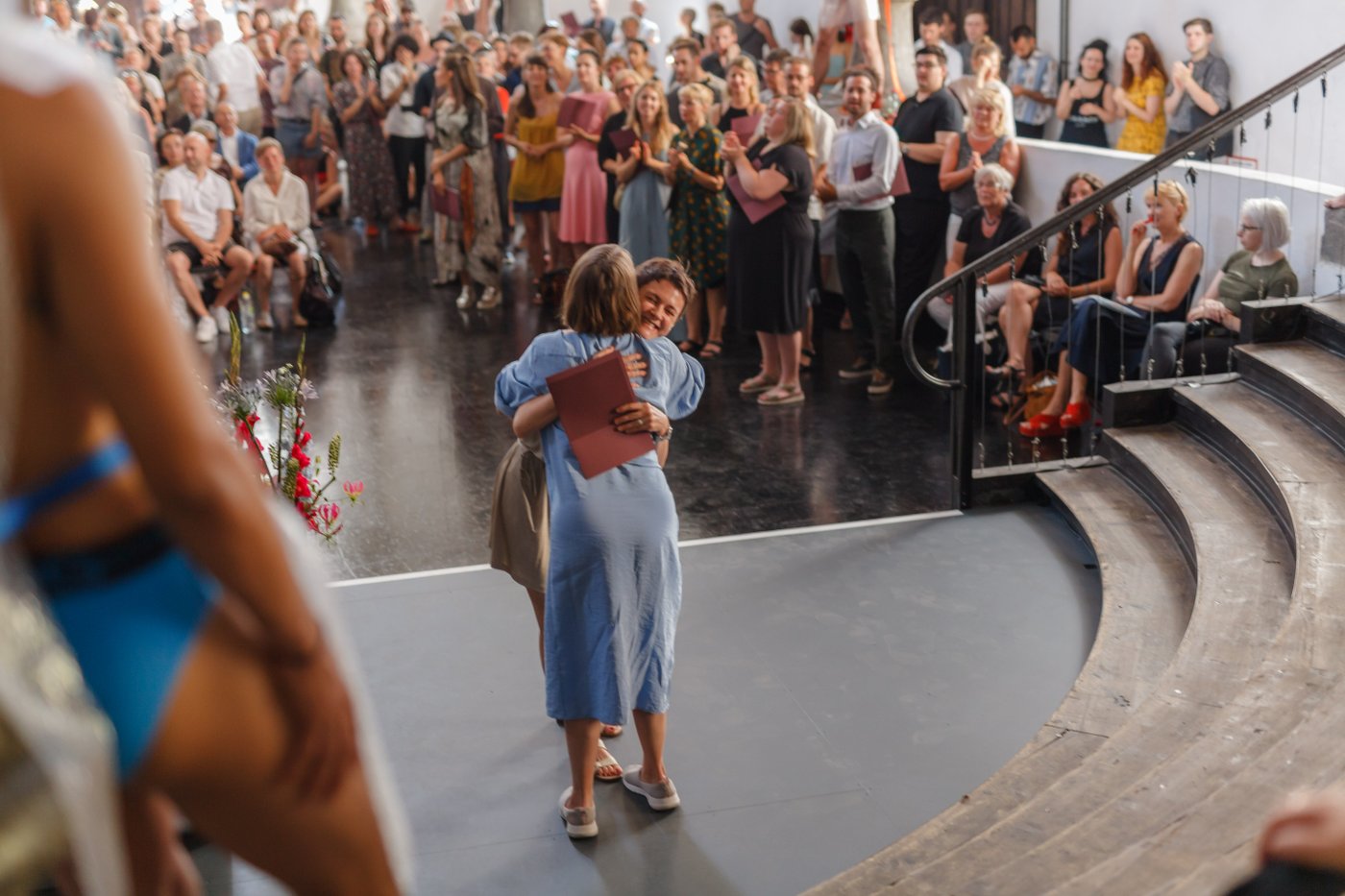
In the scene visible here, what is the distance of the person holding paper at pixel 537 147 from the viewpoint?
10.5 m

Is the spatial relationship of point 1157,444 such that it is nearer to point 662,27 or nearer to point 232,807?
point 232,807

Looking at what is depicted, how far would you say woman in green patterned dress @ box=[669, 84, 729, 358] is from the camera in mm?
8625

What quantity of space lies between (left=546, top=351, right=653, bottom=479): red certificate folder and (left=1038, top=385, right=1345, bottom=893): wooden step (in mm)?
1372

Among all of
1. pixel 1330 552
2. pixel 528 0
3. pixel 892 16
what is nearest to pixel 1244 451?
pixel 1330 552

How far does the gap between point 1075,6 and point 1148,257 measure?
500 centimetres

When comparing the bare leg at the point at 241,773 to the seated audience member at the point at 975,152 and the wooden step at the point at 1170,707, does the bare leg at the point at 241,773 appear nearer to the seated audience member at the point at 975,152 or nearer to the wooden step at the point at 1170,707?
the wooden step at the point at 1170,707

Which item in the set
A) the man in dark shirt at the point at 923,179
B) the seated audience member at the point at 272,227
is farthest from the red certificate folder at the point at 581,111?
the man in dark shirt at the point at 923,179

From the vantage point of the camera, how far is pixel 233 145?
11367 mm

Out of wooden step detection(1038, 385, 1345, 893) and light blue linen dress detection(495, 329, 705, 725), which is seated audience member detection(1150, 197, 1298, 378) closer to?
wooden step detection(1038, 385, 1345, 893)

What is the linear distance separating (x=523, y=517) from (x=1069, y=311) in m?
3.96

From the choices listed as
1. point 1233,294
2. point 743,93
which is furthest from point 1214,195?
point 743,93

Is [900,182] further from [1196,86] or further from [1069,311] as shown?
[1196,86]

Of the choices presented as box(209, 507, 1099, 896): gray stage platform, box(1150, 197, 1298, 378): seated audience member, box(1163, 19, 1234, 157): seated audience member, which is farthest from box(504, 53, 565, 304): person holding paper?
box(209, 507, 1099, 896): gray stage platform

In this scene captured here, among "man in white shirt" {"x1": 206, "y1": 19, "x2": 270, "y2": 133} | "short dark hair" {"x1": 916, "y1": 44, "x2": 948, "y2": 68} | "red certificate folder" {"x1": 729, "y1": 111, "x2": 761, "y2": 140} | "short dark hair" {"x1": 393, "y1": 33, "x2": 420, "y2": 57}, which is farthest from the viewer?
"man in white shirt" {"x1": 206, "y1": 19, "x2": 270, "y2": 133}
